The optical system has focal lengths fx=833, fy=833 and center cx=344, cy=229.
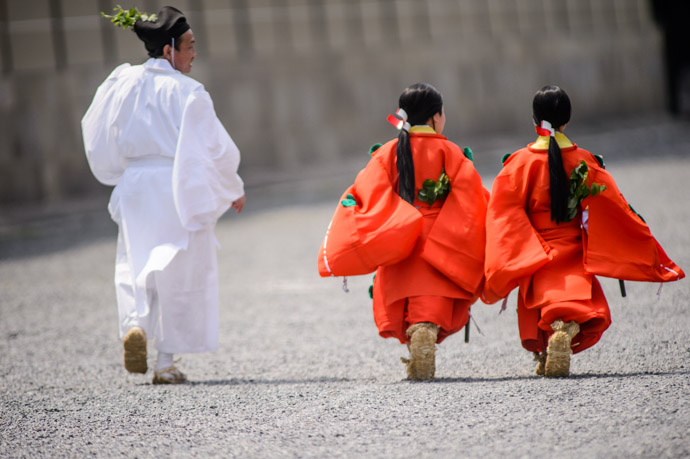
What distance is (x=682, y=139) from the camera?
44.4 ft

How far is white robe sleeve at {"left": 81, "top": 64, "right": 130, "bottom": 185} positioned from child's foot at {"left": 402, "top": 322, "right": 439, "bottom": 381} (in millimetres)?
1850

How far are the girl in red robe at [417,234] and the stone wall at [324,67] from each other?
7.84m

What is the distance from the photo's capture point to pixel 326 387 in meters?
3.92

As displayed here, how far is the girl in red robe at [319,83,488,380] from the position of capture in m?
3.81

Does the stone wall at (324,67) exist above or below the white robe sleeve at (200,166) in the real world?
below

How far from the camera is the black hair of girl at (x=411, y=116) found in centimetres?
389

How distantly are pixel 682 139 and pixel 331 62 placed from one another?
19.2 ft

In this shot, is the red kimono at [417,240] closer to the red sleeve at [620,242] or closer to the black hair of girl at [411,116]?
the black hair of girl at [411,116]

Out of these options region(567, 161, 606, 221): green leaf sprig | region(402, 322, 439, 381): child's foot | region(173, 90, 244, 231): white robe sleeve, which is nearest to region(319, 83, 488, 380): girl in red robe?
region(402, 322, 439, 381): child's foot

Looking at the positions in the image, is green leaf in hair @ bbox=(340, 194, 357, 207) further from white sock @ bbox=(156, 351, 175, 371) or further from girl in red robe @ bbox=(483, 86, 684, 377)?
white sock @ bbox=(156, 351, 175, 371)

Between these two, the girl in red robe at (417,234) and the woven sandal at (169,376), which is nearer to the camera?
the girl in red robe at (417,234)

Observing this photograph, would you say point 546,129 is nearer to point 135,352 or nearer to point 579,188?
point 579,188

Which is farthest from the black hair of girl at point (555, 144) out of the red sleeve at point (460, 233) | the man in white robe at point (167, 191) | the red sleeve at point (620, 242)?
the man in white robe at point (167, 191)

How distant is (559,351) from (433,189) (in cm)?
92
